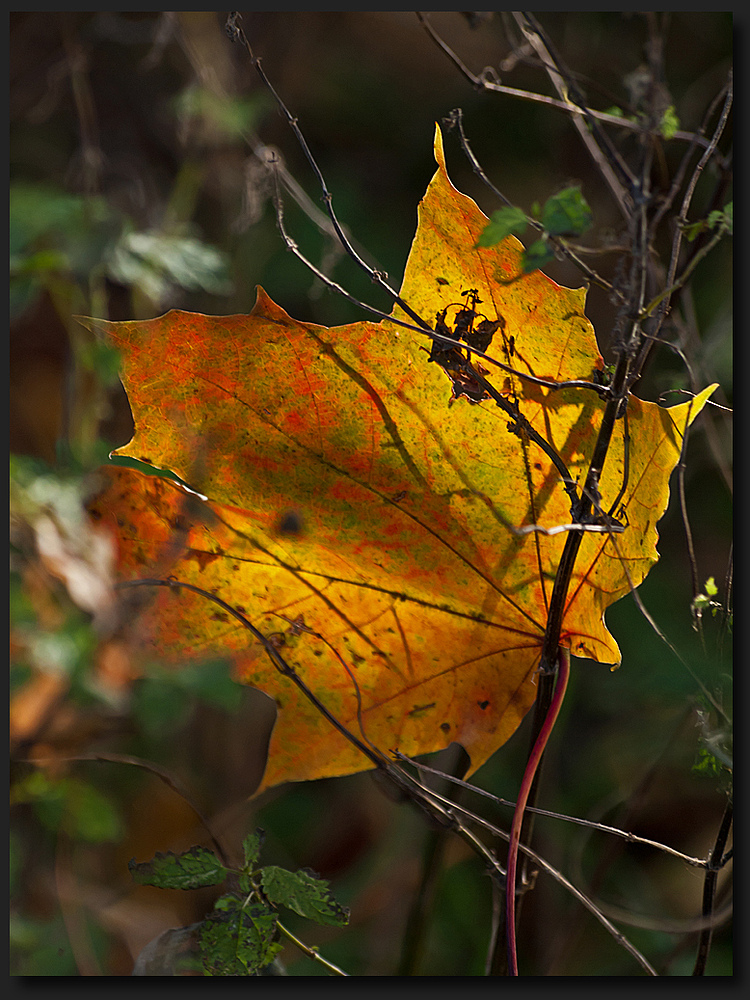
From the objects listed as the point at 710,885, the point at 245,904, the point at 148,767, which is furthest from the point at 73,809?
the point at 710,885

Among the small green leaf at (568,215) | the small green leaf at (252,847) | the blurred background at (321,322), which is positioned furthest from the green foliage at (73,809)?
the small green leaf at (568,215)

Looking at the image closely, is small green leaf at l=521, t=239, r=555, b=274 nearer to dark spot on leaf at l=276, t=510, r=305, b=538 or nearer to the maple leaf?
the maple leaf

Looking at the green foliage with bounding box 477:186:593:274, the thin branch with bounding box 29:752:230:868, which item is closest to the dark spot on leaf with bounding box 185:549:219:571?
the thin branch with bounding box 29:752:230:868

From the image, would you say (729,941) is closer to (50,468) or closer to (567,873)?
(567,873)

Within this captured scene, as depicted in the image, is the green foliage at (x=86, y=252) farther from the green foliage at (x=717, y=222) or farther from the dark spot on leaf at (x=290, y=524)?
the green foliage at (x=717, y=222)

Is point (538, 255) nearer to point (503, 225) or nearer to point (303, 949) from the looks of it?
point (503, 225)

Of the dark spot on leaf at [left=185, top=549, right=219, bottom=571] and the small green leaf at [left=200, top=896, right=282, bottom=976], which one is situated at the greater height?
the dark spot on leaf at [left=185, top=549, right=219, bottom=571]

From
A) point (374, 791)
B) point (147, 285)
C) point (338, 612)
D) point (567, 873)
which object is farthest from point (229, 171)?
point (567, 873)
